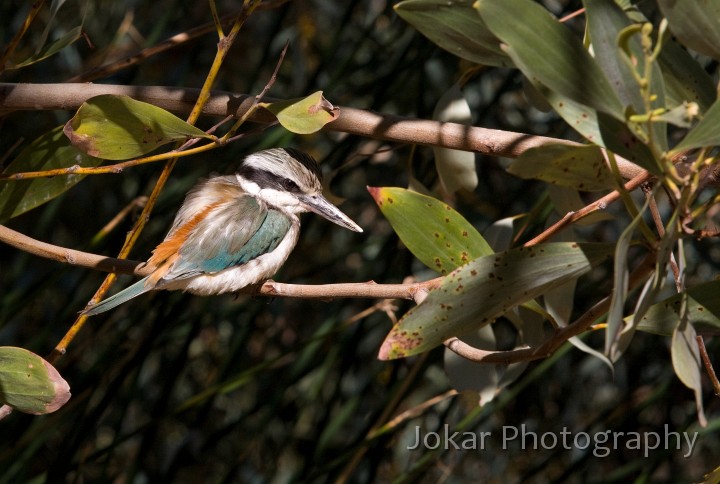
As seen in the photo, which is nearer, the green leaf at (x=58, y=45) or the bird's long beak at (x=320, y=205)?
the green leaf at (x=58, y=45)

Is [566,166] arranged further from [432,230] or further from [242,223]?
[242,223]

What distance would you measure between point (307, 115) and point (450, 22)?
0.23m

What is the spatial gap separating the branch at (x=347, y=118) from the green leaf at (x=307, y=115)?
123 millimetres

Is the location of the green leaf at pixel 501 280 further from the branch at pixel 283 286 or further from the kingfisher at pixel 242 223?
the kingfisher at pixel 242 223

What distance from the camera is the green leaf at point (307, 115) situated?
932 millimetres

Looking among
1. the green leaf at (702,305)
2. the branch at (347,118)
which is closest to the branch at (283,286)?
the branch at (347,118)

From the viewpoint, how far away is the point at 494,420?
2.83 m

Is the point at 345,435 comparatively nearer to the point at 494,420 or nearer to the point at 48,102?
the point at 494,420

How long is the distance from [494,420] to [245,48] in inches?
60.9

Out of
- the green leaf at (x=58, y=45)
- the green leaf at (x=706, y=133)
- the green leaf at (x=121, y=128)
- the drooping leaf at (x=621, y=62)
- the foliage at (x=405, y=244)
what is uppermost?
the drooping leaf at (x=621, y=62)

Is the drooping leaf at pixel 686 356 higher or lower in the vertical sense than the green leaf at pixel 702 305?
higher

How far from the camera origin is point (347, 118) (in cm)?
109

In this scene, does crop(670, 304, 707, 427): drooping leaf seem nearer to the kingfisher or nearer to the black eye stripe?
the kingfisher

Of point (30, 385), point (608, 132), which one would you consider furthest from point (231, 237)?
point (608, 132)
